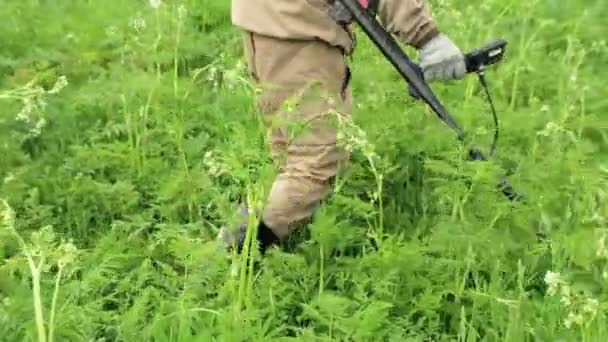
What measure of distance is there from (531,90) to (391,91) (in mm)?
802

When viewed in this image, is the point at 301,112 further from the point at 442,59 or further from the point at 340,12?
the point at 442,59

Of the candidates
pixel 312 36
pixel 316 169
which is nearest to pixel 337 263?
pixel 316 169

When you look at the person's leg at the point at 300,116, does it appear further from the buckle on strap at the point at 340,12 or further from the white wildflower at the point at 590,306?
the white wildflower at the point at 590,306

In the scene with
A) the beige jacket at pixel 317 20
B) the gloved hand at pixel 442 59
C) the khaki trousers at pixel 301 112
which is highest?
the beige jacket at pixel 317 20

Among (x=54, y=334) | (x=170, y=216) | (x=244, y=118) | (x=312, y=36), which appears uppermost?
(x=312, y=36)

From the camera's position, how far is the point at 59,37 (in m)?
5.68

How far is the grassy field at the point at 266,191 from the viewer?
3320 mm

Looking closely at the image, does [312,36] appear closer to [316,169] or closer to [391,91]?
[316,169]

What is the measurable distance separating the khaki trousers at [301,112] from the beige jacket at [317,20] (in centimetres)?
6

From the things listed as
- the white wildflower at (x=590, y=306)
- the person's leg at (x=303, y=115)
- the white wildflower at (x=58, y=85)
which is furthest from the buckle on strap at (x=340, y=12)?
the white wildflower at (x=590, y=306)

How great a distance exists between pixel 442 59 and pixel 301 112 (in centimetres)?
55

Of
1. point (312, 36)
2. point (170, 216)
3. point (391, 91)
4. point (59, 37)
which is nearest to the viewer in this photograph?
point (312, 36)

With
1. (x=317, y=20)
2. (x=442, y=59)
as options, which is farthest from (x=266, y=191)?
(x=442, y=59)

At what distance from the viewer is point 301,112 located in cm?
367
